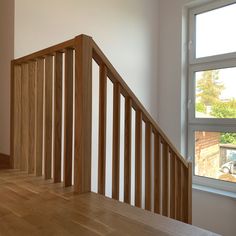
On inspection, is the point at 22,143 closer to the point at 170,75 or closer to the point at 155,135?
the point at 155,135

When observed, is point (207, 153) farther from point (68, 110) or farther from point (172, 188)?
point (68, 110)

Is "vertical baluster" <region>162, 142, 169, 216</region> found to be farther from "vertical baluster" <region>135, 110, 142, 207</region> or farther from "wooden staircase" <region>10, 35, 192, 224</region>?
"vertical baluster" <region>135, 110, 142, 207</region>

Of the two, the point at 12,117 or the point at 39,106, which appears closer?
the point at 39,106

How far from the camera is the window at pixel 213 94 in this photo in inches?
108

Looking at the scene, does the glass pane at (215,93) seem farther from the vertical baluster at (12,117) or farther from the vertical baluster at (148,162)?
the vertical baluster at (12,117)

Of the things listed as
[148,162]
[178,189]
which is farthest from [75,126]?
[178,189]

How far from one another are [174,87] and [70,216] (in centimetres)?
226

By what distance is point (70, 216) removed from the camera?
118 cm

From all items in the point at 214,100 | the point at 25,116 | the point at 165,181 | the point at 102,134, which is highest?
the point at 214,100

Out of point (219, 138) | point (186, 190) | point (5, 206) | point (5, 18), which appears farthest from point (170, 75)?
point (5, 206)

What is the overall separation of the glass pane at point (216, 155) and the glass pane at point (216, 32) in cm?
88

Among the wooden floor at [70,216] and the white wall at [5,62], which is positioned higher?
the white wall at [5,62]

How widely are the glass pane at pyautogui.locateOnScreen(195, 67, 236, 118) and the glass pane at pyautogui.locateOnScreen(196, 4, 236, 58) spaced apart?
0.74 ft

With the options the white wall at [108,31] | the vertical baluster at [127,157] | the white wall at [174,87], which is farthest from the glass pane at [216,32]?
the vertical baluster at [127,157]
